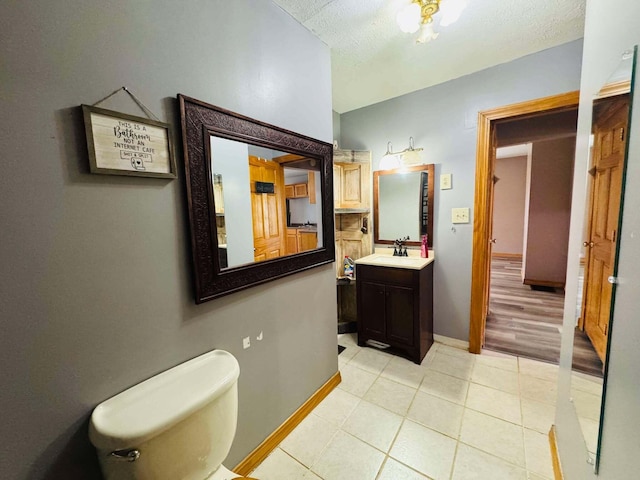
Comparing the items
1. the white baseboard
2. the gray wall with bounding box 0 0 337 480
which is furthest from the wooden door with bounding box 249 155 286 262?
the white baseboard

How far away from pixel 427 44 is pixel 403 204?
4.17 feet

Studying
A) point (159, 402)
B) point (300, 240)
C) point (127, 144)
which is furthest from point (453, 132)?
point (159, 402)

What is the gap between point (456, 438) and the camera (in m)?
1.43

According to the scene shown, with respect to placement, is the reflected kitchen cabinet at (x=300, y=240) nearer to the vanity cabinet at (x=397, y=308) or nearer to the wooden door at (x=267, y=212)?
the wooden door at (x=267, y=212)

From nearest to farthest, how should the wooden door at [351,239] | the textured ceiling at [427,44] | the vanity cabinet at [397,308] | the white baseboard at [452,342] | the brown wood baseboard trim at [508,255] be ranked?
1. the textured ceiling at [427,44]
2. the vanity cabinet at [397,308]
3. the white baseboard at [452,342]
4. the wooden door at [351,239]
5. the brown wood baseboard trim at [508,255]

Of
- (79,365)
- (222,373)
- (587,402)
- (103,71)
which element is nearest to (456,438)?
(587,402)

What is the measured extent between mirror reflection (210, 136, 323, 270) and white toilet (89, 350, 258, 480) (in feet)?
1.48

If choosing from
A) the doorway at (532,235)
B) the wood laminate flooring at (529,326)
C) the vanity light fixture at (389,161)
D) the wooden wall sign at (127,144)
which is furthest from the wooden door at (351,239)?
the wooden wall sign at (127,144)

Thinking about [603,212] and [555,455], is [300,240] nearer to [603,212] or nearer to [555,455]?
[603,212]

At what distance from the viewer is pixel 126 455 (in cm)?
72

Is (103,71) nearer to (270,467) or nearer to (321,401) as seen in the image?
(270,467)

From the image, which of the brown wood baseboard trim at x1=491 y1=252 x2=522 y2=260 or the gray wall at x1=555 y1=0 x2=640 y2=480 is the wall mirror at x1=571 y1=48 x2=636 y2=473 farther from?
the brown wood baseboard trim at x1=491 y1=252 x2=522 y2=260

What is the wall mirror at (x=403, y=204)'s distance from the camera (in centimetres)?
237

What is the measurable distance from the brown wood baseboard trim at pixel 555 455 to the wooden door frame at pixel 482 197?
855 mm
